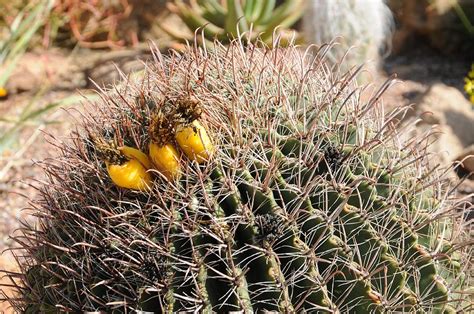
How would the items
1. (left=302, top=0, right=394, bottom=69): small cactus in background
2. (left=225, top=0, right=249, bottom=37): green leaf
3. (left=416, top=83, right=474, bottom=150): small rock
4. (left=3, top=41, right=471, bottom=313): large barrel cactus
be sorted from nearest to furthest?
(left=3, top=41, right=471, bottom=313): large barrel cactus → (left=416, top=83, right=474, bottom=150): small rock → (left=302, top=0, right=394, bottom=69): small cactus in background → (left=225, top=0, right=249, bottom=37): green leaf

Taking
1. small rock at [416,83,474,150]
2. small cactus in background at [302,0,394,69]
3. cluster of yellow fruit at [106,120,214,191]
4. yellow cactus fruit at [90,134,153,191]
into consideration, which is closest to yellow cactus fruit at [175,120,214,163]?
cluster of yellow fruit at [106,120,214,191]

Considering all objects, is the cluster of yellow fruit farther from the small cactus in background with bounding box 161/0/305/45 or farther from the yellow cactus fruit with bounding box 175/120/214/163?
the small cactus in background with bounding box 161/0/305/45

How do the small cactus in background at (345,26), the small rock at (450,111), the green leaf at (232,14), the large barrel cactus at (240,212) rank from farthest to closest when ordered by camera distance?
1. the green leaf at (232,14)
2. the small cactus in background at (345,26)
3. the small rock at (450,111)
4. the large barrel cactus at (240,212)

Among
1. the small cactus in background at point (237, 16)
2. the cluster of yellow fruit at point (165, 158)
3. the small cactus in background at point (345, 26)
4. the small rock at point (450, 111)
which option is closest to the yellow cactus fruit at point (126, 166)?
the cluster of yellow fruit at point (165, 158)

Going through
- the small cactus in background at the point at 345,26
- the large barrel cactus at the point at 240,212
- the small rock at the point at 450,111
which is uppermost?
the small cactus in background at the point at 345,26

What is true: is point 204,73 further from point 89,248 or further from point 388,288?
point 388,288

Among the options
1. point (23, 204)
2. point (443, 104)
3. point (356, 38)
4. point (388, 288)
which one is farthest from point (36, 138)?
point (388, 288)

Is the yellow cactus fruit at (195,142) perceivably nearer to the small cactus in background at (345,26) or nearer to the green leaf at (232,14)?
the small cactus in background at (345,26)

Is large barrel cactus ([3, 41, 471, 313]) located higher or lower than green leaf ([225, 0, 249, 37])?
lower
